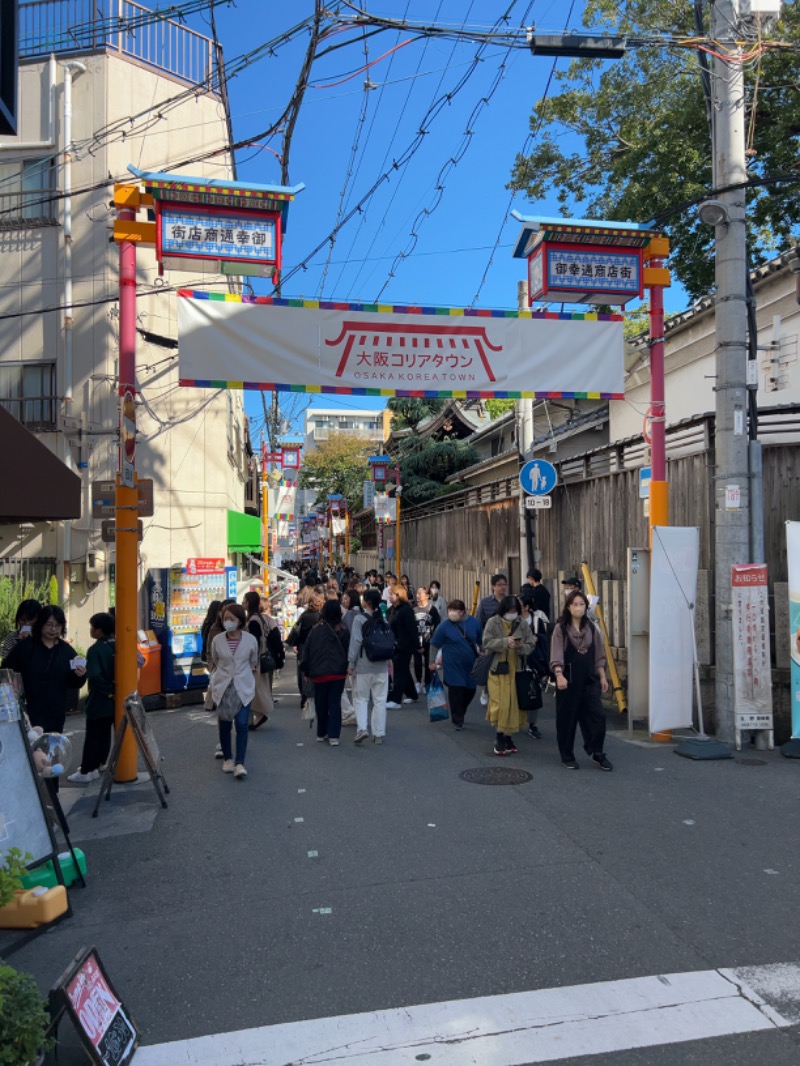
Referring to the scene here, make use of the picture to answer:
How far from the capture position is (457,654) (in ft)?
31.5

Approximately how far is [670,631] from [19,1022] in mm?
7359

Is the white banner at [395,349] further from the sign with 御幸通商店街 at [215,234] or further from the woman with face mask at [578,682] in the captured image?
the woman with face mask at [578,682]

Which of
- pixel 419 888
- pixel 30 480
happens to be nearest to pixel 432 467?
pixel 30 480

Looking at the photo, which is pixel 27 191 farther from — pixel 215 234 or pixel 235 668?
pixel 235 668

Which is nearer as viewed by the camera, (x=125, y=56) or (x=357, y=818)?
(x=357, y=818)

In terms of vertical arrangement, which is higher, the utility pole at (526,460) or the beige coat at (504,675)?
the utility pole at (526,460)

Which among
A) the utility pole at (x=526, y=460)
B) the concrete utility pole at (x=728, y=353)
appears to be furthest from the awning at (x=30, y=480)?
the utility pole at (x=526, y=460)

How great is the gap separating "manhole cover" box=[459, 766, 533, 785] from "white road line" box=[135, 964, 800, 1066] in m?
3.44

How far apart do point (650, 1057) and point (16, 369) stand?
1550 cm

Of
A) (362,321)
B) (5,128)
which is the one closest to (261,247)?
(362,321)

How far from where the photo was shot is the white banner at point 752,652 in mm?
8336

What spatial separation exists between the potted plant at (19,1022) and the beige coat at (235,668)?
4.56m

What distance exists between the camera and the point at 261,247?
847cm

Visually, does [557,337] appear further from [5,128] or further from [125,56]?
[125,56]
